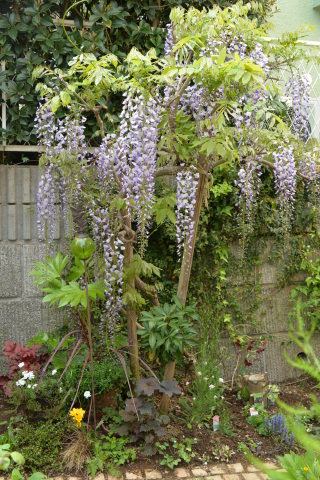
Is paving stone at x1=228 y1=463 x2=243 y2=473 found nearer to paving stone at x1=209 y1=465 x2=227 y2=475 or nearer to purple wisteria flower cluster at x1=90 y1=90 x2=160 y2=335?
paving stone at x1=209 y1=465 x2=227 y2=475

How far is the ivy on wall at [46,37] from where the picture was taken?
400 cm

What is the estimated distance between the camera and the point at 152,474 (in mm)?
3102

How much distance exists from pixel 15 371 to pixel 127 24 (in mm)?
2613

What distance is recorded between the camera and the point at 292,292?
4.51 m

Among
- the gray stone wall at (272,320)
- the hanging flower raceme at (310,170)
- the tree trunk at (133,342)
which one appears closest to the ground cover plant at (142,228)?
the tree trunk at (133,342)

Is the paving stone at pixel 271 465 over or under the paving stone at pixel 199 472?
over

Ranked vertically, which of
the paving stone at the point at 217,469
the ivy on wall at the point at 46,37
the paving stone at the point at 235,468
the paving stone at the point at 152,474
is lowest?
the paving stone at the point at 235,468

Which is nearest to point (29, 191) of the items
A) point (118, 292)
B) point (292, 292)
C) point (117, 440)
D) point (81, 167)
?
point (81, 167)

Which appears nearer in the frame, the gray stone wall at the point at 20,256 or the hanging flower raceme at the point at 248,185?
the hanging flower raceme at the point at 248,185

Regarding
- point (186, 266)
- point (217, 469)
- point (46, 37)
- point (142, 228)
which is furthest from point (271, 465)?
point (46, 37)

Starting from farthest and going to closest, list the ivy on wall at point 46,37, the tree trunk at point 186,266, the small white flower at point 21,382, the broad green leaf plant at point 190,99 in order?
the ivy on wall at point 46,37 < the tree trunk at point 186,266 < the small white flower at point 21,382 < the broad green leaf plant at point 190,99

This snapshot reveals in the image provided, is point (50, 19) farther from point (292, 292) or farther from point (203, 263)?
point (292, 292)

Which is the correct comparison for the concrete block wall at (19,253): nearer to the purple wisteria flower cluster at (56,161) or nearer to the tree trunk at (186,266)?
the purple wisteria flower cluster at (56,161)

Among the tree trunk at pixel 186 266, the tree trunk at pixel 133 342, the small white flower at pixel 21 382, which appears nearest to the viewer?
the small white flower at pixel 21 382
